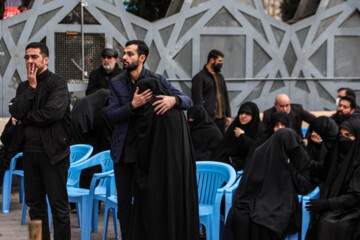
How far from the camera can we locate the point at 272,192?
4.79 metres

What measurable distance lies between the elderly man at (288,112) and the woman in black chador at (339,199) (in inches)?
102

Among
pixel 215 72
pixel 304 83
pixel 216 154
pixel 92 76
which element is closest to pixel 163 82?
pixel 216 154

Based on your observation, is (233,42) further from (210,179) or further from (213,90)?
(210,179)

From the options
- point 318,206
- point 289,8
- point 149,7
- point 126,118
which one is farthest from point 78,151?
point 289,8

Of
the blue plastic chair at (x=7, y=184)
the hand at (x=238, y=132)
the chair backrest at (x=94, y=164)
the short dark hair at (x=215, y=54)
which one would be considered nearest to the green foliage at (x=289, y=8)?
the short dark hair at (x=215, y=54)

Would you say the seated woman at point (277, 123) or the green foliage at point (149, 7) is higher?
the green foliage at point (149, 7)

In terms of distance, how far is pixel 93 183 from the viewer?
546 cm

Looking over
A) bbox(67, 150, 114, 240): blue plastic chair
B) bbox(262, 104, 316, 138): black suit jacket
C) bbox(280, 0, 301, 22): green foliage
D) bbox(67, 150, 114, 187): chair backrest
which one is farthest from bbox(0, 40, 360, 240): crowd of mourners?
bbox(280, 0, 301, 22): green foliage

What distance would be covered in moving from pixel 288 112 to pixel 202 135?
1521mm

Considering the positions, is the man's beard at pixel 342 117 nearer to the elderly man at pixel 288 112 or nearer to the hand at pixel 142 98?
the elderly man at pixel 288 112

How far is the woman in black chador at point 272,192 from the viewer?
4.68 metres

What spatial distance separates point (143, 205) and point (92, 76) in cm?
406

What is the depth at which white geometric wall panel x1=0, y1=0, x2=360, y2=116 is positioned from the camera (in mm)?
8797

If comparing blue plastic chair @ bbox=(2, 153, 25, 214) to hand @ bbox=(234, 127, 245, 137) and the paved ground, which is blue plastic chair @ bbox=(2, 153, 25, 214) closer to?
the paved ground
